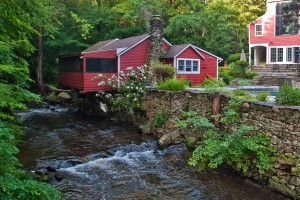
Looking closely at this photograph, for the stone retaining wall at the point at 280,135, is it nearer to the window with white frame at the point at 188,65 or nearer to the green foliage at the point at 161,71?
the green foliage at the point at 161,71

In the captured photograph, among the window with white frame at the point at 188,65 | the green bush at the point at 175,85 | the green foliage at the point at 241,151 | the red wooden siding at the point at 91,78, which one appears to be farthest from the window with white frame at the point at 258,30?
the green foliage at the point at 241,151

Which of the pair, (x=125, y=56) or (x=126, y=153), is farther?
(x=125, y=56)

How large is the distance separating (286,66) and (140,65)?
39.8 ft

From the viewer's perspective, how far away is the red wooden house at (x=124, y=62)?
18641 mm

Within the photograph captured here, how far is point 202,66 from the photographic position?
21.8 metres

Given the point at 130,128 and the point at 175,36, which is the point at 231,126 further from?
the point at 175,36

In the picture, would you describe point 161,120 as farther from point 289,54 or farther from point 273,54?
point 273,54

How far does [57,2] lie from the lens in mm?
26672

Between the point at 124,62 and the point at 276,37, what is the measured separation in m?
15.9

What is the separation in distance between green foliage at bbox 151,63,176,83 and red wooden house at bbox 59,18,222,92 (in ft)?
7.53

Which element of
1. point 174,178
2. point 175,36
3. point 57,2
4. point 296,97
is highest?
point 57,2

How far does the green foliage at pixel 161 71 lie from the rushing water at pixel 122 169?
4365 millimetres

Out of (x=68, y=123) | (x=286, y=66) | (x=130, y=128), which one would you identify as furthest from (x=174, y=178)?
(x=286, y=66)

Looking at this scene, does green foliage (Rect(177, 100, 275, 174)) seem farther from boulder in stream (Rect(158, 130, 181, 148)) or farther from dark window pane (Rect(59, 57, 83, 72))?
dark window pane (Rect(59, 57, 83, 72))
